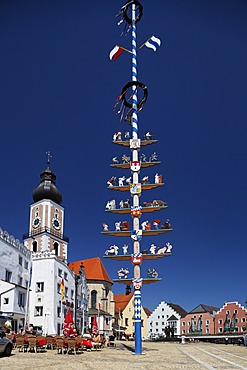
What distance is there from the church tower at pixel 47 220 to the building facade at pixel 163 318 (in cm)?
5031

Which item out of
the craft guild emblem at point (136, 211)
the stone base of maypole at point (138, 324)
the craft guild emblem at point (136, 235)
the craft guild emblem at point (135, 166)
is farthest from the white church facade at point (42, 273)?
the craft guild emblem at point (135, 166)

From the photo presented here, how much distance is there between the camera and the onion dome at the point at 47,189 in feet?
216

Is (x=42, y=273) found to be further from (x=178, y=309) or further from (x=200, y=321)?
(x=178, y=309)

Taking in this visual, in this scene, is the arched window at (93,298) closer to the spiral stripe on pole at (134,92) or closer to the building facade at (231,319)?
the building facade at (231,319)

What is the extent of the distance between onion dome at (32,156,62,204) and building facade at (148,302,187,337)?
5307cm

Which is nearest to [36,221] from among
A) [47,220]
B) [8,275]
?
[47,220]

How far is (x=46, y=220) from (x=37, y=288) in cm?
1477

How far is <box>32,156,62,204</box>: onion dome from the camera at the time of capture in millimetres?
65750

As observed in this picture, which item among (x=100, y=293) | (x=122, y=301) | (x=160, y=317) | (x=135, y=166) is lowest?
(x=160, y=317)

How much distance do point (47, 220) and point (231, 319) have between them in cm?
4599

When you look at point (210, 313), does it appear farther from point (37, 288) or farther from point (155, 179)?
point (155, 179)

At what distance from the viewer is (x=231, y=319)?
292 ft

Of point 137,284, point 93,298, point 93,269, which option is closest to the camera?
point 137,284

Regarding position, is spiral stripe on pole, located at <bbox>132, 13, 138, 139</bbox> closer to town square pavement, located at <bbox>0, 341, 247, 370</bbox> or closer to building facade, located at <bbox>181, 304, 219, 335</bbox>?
town square pavement, located at <bbox>0, 341, 247, 370</bbox>
